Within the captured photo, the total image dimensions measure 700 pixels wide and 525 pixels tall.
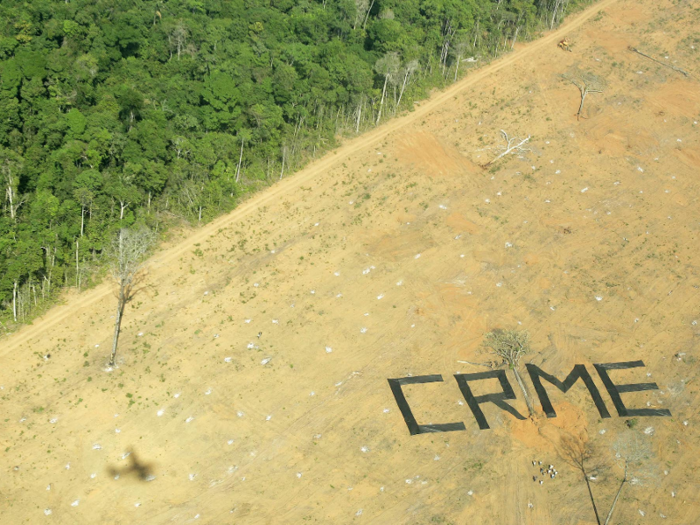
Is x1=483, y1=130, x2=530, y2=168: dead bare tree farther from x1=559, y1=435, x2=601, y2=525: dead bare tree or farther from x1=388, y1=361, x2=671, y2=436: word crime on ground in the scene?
x1=559, y1=435, x2=601, y2=525: dead bare tree

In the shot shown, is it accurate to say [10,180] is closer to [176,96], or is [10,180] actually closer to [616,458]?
[176,96]

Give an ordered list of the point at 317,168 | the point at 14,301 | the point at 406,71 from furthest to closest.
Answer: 1. the point at 406,71
2. the point at 317,168
3. the point at 14,301

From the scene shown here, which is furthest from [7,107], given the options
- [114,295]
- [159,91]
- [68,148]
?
[114,295]

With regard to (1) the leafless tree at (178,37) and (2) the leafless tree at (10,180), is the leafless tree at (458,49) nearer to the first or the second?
(1) the leafless tree at (178,37)

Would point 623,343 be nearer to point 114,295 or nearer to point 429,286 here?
point 429,286

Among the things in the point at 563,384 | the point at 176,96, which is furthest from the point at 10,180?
the point at 563,384

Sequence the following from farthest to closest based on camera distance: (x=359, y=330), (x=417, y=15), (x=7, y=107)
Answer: (x=417, y=15)
(x=7, y=107)
(x=359, y=330)
